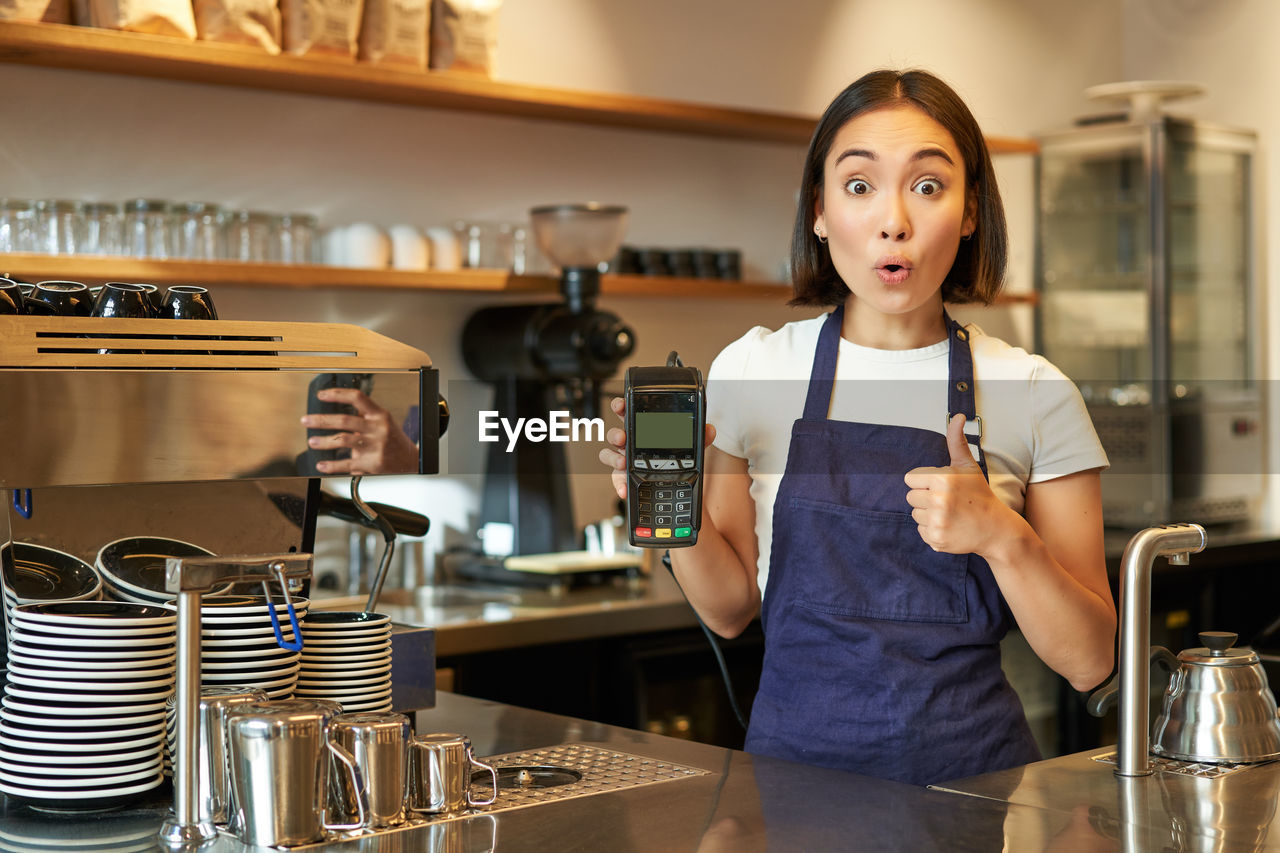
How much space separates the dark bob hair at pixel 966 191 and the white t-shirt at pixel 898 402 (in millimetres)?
49

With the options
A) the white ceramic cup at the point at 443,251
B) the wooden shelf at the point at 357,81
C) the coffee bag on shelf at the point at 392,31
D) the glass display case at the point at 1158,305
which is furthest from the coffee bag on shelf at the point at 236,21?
the glass display case at the point at 1158,305

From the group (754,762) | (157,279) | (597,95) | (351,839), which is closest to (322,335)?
(351,839)

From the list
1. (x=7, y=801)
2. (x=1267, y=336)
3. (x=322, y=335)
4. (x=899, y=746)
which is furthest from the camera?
(x=1267, y=336)

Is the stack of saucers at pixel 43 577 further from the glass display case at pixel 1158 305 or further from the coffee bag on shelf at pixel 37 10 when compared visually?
the glass display case at pixel 1158 305

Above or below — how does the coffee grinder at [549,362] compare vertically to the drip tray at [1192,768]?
above

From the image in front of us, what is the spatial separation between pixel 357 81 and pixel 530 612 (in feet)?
3.77

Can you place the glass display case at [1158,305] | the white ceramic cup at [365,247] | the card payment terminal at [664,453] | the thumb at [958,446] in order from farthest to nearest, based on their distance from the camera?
the glass display case at [1158,305], the white ceramic cup at [365,247], the thumb at [958,446], the card payment terminal at [664,453]

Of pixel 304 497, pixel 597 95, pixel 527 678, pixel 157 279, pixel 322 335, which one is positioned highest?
pixel 597 95

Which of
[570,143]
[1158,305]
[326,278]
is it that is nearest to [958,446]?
[326,278]

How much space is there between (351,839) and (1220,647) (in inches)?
36.9

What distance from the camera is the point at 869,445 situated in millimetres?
1717

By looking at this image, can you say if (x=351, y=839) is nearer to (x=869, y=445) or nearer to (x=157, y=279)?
(x=869, y=445)

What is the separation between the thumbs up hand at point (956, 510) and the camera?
142 centimetres

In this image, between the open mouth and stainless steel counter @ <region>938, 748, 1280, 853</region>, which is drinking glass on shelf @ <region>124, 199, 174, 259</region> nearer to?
the open mouth
